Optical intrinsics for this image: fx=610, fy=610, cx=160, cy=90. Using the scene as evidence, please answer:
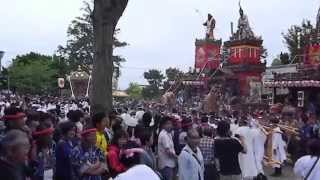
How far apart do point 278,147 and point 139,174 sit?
1242 cm

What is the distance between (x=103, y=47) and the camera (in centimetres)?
1475

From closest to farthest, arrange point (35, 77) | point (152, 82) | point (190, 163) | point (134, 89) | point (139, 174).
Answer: point (139, 174) < point (190, 163) < point (152, 82) < point (35, 77) < point (134, 89)

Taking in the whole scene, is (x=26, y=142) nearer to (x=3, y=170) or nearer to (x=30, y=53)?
(x=3, y=170)

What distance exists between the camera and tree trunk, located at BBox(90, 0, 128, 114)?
1477 cm

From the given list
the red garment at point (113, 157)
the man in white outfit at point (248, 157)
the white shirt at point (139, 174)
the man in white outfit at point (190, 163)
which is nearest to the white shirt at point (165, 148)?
the man in white outfit at point (190, 163)

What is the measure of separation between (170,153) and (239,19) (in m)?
40.9

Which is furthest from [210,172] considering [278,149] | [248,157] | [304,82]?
[304,82]

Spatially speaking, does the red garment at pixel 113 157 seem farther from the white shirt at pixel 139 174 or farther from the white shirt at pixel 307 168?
the white shirt at pixel 307 168

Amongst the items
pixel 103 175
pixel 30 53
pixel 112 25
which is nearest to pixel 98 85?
pixel 112 25

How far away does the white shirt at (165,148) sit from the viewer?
1108cm

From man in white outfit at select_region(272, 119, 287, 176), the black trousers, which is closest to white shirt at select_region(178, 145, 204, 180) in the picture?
the black trousers

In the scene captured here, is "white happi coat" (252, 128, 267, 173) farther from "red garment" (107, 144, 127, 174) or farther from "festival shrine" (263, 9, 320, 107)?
"festival shrine" (263, 9, 320, 107)

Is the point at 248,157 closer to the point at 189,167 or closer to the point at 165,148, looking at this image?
the point at 165,148

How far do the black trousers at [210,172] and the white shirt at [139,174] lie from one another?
542 cm
